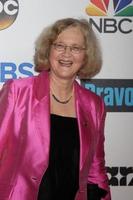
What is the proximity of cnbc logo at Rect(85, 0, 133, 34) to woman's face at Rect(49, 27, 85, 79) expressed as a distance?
403mm

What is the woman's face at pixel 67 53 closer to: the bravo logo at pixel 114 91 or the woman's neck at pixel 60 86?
the woman's neck at pixel 60 86

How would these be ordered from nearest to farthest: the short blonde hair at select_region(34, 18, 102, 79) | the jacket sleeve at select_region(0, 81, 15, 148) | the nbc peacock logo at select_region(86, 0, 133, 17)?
the jacket sleeve at select_region(0, 81, 15, 148)
the short blonde hair at select_region(34, 18, 102, 79)
the nbc peacock logo at select_region(86, 0, 133, 17)

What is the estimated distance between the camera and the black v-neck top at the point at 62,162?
1.41m

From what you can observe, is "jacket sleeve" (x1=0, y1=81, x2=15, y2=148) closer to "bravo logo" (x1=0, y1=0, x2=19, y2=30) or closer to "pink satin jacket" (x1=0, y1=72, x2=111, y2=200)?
"pink satin jacket" (x1=0, y1=72, x2=111, y2=200)

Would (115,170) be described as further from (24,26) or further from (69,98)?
(24,26)

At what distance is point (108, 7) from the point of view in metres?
1.87

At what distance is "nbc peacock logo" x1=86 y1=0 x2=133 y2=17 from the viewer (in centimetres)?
184

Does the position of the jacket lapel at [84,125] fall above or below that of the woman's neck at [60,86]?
below

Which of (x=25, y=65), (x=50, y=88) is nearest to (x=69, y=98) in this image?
(x=50, y=88)

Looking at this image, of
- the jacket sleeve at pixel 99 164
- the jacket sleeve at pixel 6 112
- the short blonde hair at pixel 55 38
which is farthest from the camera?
the jacket sleeve at pixel 99 164

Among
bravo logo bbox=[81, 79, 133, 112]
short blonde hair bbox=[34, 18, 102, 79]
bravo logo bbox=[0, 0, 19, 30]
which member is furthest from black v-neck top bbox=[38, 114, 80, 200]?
bravo logo bbox=[0, 0, 19, 30]

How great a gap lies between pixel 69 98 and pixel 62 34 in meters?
0.30

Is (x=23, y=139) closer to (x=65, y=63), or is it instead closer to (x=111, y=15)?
(x=65, y=63)

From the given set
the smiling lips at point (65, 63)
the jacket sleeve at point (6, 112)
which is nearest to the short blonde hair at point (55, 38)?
the smiling lips at point (65, 63)
